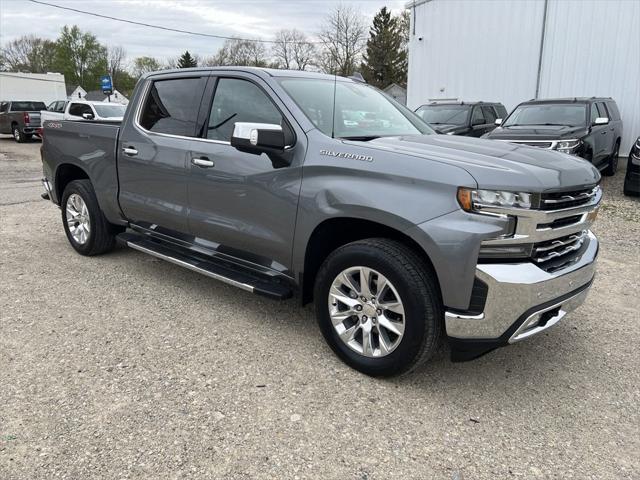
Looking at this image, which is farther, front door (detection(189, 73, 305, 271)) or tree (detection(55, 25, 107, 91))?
tree (detection(55, 25, 107, 91))

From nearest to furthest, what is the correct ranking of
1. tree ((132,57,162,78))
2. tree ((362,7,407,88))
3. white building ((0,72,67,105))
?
white building ((0,72,67,105)) < tree ((362,7,407,88)) < tree ((132,57,162,78))

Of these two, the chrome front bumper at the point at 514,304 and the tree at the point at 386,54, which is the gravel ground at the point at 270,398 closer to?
the chrome front bumper at the point at 514,304

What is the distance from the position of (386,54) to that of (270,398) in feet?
181

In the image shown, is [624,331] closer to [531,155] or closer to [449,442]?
[531,155]

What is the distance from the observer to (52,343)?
3564 mm

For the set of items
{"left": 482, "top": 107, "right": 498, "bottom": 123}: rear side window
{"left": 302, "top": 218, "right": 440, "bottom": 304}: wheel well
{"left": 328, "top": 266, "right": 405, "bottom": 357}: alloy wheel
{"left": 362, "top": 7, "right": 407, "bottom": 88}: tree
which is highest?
{"left": 362, "top": 7, "right": 407, "bottom": 88}: tree

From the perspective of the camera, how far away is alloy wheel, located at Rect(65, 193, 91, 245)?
17.7ft

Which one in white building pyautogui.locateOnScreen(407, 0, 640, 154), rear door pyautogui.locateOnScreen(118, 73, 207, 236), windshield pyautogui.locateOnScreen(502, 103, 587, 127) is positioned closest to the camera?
rear door pyautogui.locateOnScreen(118, 73, 207, 236)

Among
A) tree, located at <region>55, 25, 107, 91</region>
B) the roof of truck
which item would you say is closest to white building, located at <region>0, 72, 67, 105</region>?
tree, located at <region>55, 25, 107, 91</region>

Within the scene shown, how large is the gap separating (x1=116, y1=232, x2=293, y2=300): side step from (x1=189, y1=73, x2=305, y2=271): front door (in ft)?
0.38

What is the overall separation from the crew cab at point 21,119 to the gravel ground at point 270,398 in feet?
71.2

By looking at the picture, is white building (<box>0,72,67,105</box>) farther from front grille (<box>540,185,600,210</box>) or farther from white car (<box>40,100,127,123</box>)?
front grille (<box>540,185,600,210</box>)

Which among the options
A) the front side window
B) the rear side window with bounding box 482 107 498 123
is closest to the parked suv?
the rear side window with bounding box 482 107 498 123

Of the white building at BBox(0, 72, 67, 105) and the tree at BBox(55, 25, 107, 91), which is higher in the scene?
the tree at BBox(55, 25, 107, 91)
